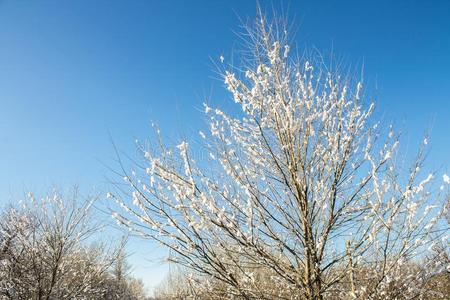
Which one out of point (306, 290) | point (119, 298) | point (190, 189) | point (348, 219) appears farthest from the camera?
point (119, 298)

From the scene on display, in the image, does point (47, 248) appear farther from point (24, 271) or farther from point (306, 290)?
point (306, 290)

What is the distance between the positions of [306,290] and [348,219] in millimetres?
1124

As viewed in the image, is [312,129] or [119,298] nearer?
[312,129]

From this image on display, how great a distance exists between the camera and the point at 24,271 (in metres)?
9.18

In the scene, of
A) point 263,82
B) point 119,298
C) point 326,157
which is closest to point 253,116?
point 263,82

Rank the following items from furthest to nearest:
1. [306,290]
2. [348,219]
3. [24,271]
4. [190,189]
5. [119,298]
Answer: [119,298] < [24,271] < [348,219] < [190,189] < [306,290]

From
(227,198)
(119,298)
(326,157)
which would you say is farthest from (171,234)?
(119,298)

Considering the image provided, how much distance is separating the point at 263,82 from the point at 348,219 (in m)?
2.13

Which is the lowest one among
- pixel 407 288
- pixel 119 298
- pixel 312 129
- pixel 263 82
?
pixel 407 288

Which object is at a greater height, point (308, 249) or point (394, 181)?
point (394, 181)

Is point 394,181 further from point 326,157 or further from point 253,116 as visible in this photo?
point 253,116

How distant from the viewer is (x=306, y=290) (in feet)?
12.0

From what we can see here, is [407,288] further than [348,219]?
No

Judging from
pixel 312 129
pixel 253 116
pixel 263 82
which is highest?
pixel 263 82
